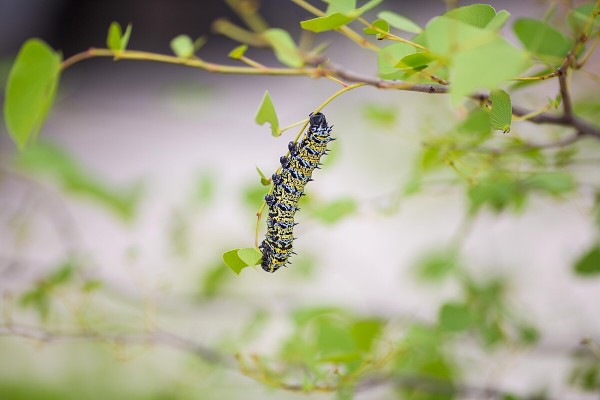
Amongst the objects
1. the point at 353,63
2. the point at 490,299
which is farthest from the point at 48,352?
the point at 353,63

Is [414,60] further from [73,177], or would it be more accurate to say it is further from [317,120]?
[73,177]

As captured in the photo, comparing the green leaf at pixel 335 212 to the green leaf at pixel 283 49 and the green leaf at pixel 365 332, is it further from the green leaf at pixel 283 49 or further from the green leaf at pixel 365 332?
the green leaf at pixel 283 49

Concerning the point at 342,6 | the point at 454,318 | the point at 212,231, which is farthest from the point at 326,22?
the point at 212,231

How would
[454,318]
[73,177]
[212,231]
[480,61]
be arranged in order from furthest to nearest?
[212,231] < [73,177] < [454,318] < [480,61]

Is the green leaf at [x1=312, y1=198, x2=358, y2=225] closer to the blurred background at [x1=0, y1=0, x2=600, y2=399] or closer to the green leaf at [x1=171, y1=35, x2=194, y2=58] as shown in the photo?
the blurred background at [x1=0, y1=0, x2=600, y2=399]

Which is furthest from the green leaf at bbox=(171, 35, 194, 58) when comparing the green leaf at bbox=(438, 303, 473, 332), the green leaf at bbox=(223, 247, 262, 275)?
the green leaf at bbox=(438, 303, 473, 332)

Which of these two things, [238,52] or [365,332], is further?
[365,332]

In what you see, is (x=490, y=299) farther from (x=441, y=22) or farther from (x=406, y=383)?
(x=441, y=22)
